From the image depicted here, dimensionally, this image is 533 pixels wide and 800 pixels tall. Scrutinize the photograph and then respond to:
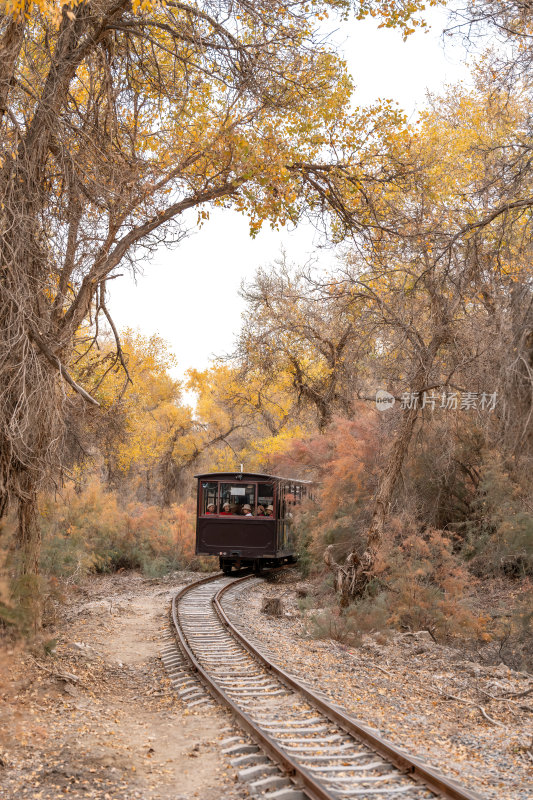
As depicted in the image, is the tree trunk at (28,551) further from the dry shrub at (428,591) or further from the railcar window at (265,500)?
the railcar window at (265,500)

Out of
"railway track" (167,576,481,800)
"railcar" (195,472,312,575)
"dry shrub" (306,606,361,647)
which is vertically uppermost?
"railcar" (195,472,312,575)

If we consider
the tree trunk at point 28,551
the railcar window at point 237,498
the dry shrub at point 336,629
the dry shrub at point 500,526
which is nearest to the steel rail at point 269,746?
the tree trunk at point 28,551

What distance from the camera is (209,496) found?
883 inches

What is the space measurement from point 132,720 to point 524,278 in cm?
639

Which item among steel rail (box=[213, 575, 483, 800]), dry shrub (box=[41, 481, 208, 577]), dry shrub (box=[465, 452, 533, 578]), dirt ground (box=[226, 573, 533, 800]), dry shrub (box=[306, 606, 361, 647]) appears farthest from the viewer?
dry shrub (box=[41, 481, 208, 577])

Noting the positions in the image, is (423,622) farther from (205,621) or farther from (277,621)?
(205,621)

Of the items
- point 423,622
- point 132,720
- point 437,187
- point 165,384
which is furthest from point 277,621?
point 165,384

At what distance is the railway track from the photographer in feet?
17.6

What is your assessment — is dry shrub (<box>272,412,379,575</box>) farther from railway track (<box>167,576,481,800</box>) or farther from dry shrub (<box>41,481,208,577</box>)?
railway track (<box>167,576,481,800</box>)

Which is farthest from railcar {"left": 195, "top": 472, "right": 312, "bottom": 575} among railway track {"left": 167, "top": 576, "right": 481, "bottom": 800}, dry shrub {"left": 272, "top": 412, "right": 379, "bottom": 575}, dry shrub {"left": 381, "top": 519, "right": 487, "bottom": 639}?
railway track {"left": 167, "top": 576, "right": 481, "bottom": 800}

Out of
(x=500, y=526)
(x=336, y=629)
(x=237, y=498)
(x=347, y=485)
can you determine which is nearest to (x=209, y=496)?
(x=237, y=498)

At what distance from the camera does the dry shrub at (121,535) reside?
69.2 ft

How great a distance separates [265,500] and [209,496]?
1.92 meters

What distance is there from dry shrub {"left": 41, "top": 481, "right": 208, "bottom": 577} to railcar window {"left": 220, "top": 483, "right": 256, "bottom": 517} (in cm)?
354
